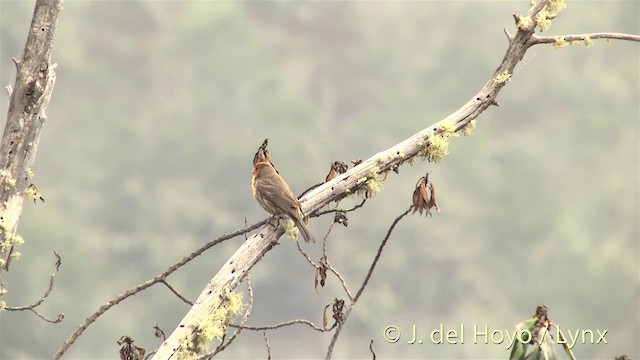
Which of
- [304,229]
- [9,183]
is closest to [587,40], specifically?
[304,229]

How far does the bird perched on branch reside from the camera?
507 centimetres

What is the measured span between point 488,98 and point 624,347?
28.7 m

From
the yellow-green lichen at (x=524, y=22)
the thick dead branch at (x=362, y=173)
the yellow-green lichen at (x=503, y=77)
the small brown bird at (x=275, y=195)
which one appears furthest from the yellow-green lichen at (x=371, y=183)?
the yellow-green lichen at (x=524, y=22)

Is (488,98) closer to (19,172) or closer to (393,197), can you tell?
(19,172)

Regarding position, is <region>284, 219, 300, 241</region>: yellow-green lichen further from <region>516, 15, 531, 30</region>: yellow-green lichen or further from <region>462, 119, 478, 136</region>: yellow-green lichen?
<region>516, 15, 531, 30</region>: yellow-green lichen

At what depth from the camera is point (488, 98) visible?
514 centimetres

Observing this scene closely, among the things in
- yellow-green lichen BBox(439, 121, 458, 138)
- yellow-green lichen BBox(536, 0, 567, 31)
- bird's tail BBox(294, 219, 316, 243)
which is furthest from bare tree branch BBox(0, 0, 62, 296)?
yellow-green lichen BBox(536, 0, 567, 31)

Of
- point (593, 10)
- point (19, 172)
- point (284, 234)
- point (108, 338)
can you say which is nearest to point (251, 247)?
point (284, 234)

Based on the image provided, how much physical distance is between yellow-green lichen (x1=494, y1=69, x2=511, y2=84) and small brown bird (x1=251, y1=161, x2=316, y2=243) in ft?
3.81

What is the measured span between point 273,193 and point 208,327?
3.62 feet

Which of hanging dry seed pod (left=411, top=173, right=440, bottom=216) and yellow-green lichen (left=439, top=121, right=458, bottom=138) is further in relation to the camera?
yellow-green lichen (left=439, top=121, right=458, bottom=138)

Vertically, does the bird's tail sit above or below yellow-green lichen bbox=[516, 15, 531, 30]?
below

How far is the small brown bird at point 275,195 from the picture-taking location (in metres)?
5.07

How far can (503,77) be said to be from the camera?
5.09m
